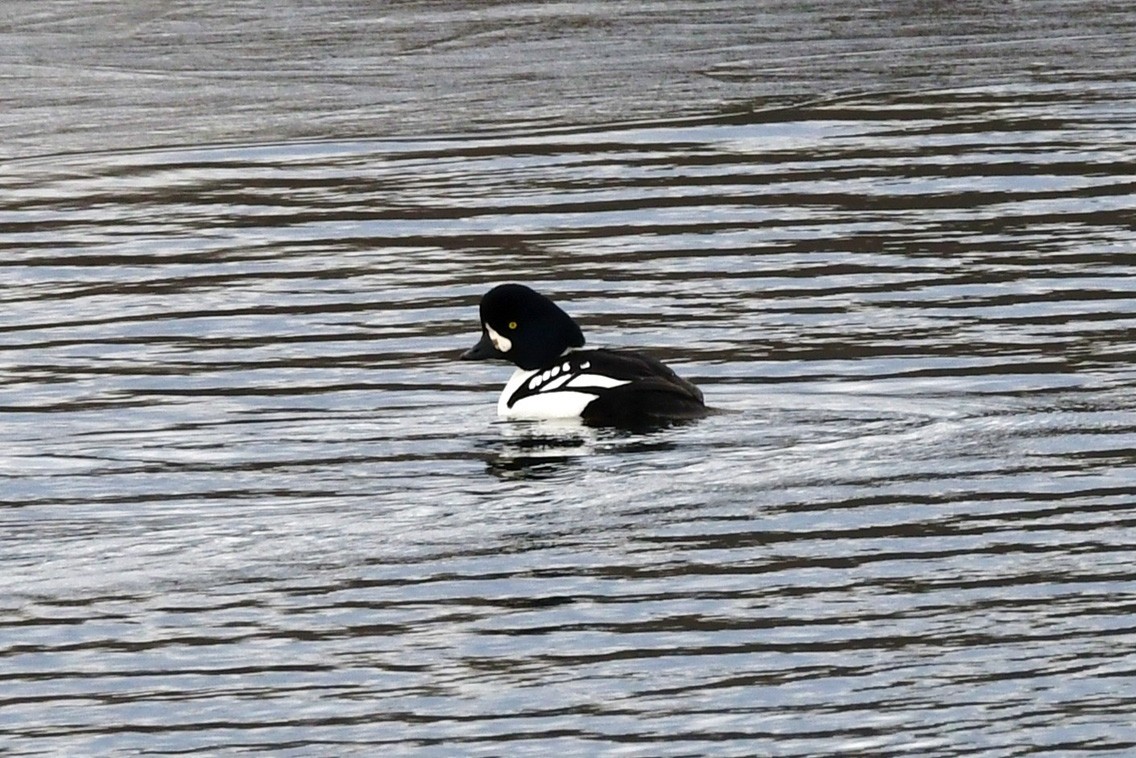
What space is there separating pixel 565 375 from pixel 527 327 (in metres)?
0.37

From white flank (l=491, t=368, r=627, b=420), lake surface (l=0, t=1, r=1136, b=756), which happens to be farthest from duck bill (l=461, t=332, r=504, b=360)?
white flank (l=491, t=368, r=627, b=420)

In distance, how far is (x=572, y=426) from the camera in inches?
377

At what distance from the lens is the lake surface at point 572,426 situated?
6438 mm

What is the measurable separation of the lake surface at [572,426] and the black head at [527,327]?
0.30m

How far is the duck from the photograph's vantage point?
9266mm

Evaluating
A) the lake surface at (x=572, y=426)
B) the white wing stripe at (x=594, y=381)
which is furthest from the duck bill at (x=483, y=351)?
the white wing stripe at (x=594, y=381)

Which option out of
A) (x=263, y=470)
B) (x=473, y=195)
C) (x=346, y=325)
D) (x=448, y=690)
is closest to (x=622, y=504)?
(x=263, y=470)

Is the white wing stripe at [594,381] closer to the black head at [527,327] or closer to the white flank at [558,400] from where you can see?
the white flank at [558,400]

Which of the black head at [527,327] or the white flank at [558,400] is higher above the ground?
the black head at [527,327]

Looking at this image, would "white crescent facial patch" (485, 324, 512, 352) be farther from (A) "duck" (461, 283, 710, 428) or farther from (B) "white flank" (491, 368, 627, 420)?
(B) "white flank" (491, 368, 627, 420)

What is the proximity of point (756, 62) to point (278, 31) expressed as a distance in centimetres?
391

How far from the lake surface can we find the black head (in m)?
0.30

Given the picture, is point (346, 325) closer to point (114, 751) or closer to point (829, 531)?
point (829, 531)

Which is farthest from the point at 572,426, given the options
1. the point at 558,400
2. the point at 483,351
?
the point at 483,351
